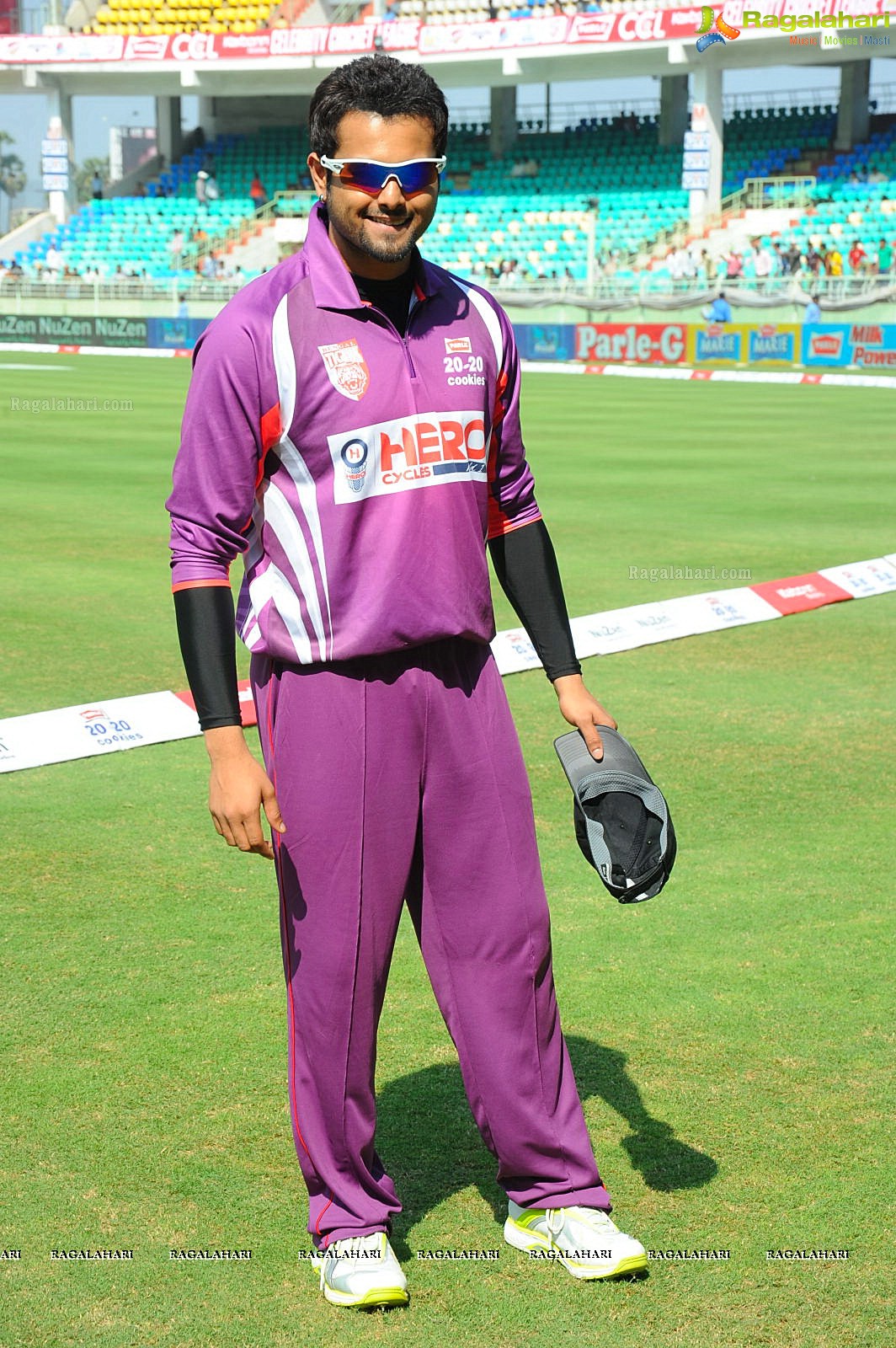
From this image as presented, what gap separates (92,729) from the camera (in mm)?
7332

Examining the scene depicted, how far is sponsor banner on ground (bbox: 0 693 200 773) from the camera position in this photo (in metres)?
7.02

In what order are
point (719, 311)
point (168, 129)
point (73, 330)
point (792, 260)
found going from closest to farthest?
point (719, 311) < point (792, 260) < point (73, 330) < point (168, 129)

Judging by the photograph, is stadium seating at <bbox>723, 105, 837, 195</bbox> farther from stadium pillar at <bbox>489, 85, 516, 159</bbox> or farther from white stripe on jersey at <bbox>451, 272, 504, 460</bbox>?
white stripe on jersey at <bbox>451, 272, 504, 460</bbox>

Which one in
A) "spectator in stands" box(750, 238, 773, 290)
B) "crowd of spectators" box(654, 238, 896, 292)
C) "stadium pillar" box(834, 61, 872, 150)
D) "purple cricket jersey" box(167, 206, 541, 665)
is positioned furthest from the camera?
"stadium pillar" box(834, 61, 872, 150)

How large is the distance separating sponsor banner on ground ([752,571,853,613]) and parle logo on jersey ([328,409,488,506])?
7.75 m

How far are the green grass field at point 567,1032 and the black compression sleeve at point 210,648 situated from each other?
1155 millimetres

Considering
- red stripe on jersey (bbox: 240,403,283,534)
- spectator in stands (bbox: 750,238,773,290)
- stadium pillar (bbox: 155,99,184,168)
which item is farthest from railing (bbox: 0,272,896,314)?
red stripe on jersey (bbox: 240,403,283,534)

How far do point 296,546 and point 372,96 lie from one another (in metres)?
0.84

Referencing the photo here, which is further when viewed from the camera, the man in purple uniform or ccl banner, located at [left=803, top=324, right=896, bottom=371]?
ccl banner, located at [left=803, top=324, right=896, bottom=371]

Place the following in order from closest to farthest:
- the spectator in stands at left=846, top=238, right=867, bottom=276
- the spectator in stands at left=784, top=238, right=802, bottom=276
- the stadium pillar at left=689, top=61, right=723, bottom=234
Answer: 1. the spectator in stands at left=784, top=238, right=802, bottom=276
2. the spectator in stands at left=846, top=238, right=867, bottom=276
3. the stadium pillar at left=689, top=61, right=723, bottom=234

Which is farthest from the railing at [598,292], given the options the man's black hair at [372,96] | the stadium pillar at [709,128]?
the man's black hair at [372,96]

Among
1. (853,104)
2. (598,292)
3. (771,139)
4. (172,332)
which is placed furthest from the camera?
(771,139)

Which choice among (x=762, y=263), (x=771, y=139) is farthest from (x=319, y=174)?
(x=771, y=139)

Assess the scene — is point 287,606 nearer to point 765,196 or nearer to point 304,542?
point 304,542
